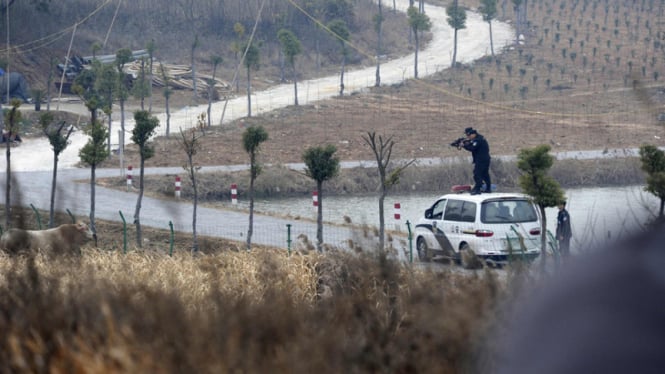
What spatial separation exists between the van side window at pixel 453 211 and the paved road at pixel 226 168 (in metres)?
1.97

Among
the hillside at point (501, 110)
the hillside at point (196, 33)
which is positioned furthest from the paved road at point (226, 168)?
the hillside at point (196, 33)

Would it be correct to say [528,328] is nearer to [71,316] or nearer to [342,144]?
[71,316]

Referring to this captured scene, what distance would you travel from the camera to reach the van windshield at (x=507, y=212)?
16703 mm

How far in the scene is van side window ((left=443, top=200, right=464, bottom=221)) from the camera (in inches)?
690

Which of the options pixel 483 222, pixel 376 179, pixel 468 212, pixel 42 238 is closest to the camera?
pixel 42 238

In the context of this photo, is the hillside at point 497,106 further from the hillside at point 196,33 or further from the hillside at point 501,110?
the hillside at point 196,33

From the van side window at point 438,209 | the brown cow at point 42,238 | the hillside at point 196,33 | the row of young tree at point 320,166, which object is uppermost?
the hillside at point 196,33

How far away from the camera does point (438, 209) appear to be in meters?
18.5

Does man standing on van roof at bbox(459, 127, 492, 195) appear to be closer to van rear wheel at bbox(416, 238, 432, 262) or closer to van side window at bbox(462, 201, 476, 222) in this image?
van side window at bbox(462, 201, 476, 222)

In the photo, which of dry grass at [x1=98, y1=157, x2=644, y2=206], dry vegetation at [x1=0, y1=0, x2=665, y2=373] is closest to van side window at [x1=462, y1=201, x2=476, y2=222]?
dry vegetation at [x1=0, y1=0, x2=665, y2=373]

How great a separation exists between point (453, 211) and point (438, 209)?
2.31ft

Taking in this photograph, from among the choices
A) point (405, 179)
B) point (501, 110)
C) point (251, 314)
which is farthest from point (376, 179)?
point (251, 314)

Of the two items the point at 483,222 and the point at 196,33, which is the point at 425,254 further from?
the point at 196,33

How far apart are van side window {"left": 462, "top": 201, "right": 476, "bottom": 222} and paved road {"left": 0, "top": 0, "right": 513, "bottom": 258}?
230cm
